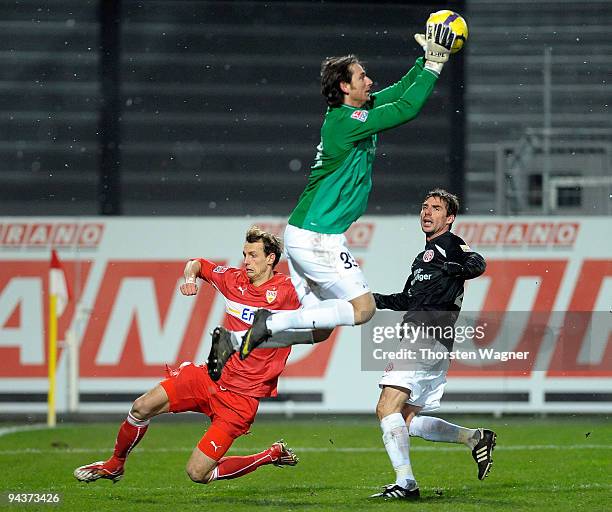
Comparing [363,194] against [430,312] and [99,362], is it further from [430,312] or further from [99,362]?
[99,362]

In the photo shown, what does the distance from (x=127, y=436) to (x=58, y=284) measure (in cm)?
587

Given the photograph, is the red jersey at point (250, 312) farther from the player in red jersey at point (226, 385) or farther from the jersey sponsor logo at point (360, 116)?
the jersey sponsor logo at point (360, 116)

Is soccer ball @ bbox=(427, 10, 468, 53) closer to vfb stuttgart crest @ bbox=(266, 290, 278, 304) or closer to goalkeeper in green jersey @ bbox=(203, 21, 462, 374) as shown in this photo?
goalkeeper in green jersey @ bbox=(203, 21, 462, 374)

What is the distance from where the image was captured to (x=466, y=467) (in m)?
9.53

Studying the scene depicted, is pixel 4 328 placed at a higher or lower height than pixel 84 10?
lower

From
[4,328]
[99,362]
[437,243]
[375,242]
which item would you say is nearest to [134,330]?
[99,362]

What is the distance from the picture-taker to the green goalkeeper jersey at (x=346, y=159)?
7.02m

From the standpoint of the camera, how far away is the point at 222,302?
13.7m

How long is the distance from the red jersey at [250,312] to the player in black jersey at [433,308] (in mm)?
602

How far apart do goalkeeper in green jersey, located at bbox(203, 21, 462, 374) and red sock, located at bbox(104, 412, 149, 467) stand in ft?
2.74

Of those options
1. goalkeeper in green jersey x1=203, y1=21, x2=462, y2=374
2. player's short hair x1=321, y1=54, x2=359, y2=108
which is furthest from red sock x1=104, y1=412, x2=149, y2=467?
player's short hair x1=321, y1=54, x2=359, y2=108

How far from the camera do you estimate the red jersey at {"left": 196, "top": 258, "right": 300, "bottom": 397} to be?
766cm

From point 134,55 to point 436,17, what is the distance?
8666 mm

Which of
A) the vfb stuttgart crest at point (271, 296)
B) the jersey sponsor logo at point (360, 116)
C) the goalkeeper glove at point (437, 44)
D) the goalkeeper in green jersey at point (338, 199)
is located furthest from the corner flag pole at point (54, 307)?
the goalkeeper glove at point (437, 44)
